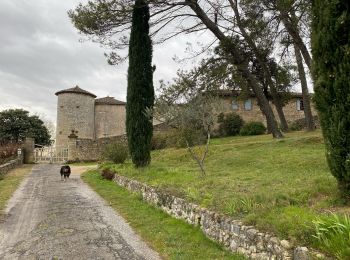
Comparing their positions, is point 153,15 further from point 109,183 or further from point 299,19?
point 109,183

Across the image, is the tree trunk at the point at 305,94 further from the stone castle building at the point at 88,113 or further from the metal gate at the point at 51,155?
the metal gate at the point at 51,155

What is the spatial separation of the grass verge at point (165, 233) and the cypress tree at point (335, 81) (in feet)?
7.73

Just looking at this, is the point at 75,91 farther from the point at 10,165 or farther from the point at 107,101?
the point at 10,165

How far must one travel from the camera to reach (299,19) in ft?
53.5

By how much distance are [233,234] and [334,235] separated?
1963mm

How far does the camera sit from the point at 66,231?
815 centimetres

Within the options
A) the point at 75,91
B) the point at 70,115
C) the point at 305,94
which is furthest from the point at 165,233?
the point at 75,91

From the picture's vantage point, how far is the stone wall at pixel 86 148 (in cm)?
3231

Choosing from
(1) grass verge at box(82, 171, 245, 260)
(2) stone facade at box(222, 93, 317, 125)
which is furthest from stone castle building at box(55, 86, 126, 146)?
(1) grass verge at box(82, 171, 245, 260)

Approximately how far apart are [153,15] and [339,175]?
550 inches

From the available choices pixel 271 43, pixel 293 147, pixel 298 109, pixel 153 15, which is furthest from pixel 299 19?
pixel 298 109

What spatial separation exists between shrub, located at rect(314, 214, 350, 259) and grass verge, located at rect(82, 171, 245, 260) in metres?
1.58

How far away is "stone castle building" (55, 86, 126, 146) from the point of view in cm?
4197

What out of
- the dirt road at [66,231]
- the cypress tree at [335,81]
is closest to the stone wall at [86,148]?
the dirt road at [66,231]
